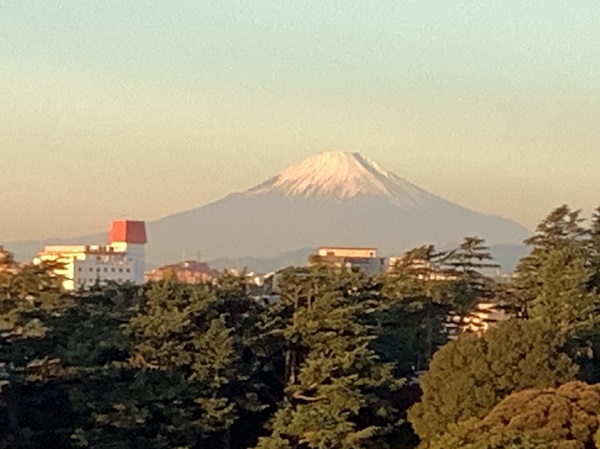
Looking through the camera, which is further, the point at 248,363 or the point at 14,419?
the point at 248,363

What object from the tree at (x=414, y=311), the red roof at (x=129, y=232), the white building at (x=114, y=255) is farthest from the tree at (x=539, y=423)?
the red roof at (x=129, y=232)

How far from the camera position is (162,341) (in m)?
24.7

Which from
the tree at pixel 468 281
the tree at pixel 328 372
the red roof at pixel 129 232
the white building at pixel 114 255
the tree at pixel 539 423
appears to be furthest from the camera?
the red roof at pixel 129 232

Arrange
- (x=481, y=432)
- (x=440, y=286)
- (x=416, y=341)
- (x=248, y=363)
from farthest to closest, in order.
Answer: (x=440, y=286), (x=416, y=341), (x=248, y=363), (x=481, y=432)

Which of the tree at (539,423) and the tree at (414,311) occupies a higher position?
the tree at (414,311)

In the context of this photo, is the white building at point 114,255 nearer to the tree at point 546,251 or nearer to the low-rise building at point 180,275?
the low-rise building at point 180,275

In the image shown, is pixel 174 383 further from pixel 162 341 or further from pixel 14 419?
pixel 14 419

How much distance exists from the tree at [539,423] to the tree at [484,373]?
42.3 inches

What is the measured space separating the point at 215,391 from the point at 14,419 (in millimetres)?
3227

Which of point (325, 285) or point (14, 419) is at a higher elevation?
point (325, 285)

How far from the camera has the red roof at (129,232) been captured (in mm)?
130375

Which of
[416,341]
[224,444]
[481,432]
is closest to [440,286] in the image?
[416,341]

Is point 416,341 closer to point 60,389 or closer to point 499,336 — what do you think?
point 499,336

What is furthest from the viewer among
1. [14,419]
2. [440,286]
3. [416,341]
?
[440,286]
